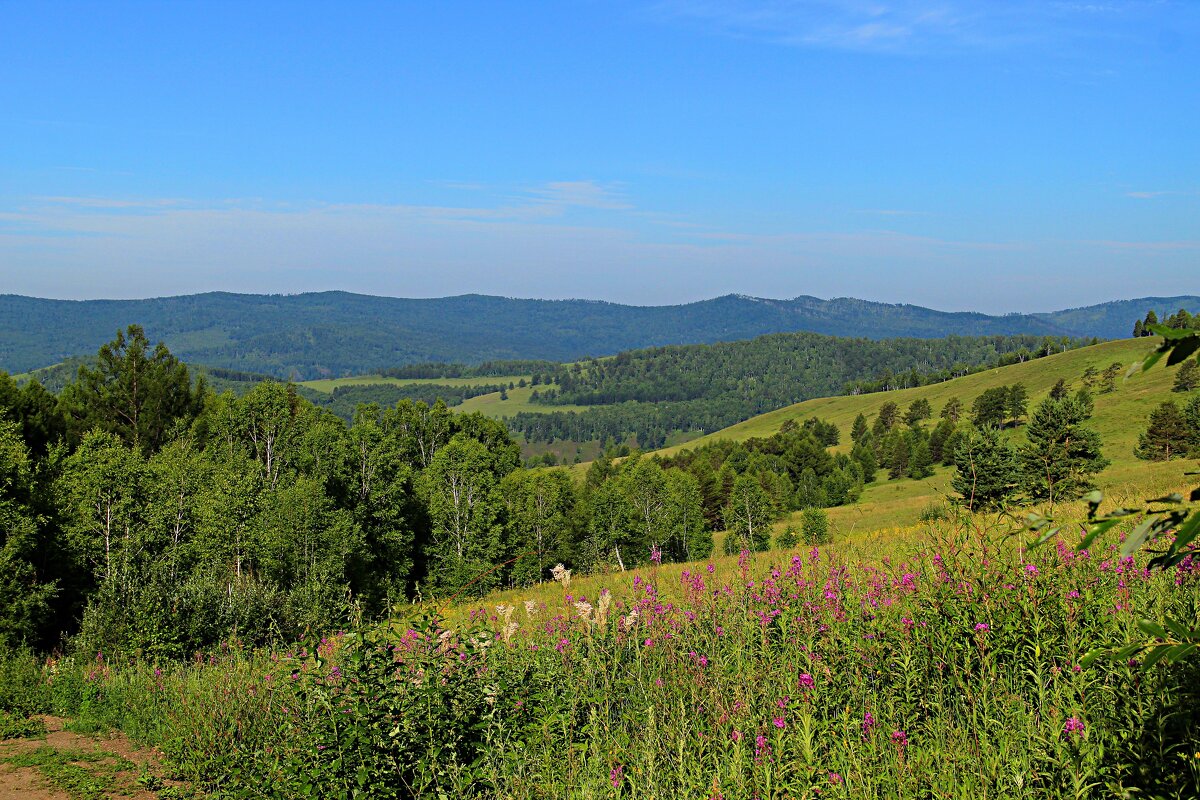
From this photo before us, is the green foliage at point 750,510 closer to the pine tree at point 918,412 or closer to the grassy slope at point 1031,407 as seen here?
the grassy slope at point 1031,407

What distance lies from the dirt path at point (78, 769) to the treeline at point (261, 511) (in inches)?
81.1

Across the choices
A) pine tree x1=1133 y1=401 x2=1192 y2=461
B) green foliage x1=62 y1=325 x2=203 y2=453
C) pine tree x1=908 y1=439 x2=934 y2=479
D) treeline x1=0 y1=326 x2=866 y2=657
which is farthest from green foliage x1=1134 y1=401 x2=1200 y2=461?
green foliage x1=62 y1=325 x2=203 y2=453

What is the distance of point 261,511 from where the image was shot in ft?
128

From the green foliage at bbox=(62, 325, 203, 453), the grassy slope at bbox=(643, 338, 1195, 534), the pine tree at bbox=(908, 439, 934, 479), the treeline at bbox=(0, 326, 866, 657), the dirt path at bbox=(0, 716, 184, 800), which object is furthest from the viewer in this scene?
the pine tree at bbox=(908, 439, 934, 479)

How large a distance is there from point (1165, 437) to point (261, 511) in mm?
74396

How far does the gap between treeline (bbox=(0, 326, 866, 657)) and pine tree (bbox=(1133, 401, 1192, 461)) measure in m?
32.9

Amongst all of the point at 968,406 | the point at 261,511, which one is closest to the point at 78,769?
the point at 261,511

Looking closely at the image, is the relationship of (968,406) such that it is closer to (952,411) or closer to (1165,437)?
(952,411)

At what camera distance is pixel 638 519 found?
2884 inches

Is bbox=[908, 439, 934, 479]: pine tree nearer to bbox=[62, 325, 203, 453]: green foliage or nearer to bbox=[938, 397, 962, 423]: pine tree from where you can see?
bbox=[938, 397, 962, 423]: pine tree

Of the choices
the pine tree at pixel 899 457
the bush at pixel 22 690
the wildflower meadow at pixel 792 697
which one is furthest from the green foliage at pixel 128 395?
the pine tree at pixel 899 457

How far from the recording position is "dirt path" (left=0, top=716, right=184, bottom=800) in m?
7.92

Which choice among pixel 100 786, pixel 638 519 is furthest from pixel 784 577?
pixel 638 519

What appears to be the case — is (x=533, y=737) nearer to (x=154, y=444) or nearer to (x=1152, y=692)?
(x=1152, y=692)
